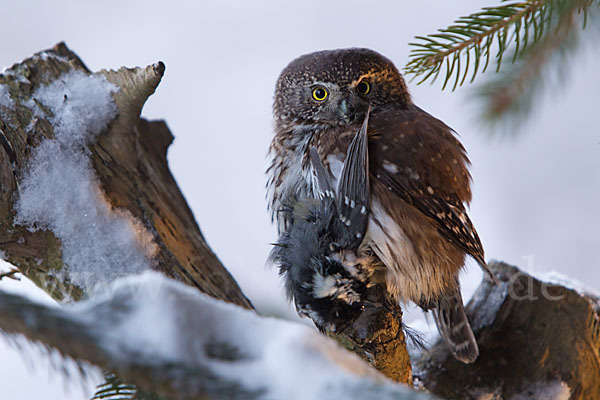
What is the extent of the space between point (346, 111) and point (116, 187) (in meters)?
0.54

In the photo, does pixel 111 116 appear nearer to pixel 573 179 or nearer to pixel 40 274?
pixel 40 274

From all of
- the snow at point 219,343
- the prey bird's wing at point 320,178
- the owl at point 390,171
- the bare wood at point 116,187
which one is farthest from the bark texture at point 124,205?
the snow at point 219,343

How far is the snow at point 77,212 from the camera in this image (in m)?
0.99

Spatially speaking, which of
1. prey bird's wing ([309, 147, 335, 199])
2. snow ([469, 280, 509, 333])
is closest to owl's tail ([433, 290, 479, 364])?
snow ([469, 280, 509, 333])

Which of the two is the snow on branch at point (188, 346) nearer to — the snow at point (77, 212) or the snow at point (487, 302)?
the snow at point (77, 212)

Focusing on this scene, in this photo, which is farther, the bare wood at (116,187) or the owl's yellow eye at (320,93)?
the owl's yellow eye at (320,93)

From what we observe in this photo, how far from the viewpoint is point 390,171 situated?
41.7 inches

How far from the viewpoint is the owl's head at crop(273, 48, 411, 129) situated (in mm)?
1269

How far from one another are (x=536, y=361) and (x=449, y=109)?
138 cm

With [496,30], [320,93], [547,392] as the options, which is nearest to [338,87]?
[320,93]

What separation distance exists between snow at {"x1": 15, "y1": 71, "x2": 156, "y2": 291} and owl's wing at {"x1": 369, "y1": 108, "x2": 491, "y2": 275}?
19.2 inches

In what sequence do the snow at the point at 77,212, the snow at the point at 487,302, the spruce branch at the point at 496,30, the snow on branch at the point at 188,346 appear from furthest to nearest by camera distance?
the snow at the point at 487,302 < the snow at the point at 77,212 < the spruce branch at the point at 496,30 < the snow on branch at the point at 188,346

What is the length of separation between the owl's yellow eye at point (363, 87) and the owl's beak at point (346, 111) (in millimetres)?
56

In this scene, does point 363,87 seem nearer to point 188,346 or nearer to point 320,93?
point 320,93
